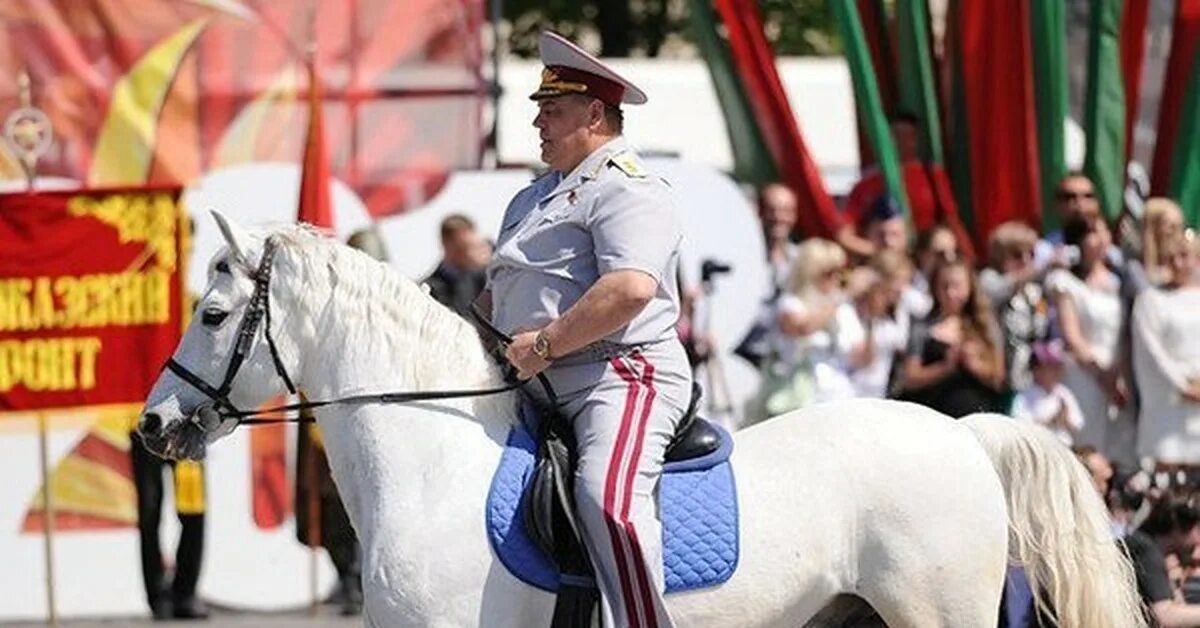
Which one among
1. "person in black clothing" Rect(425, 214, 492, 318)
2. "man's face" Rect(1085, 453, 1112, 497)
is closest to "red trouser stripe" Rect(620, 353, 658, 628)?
"man's face" Rect(1085, 453, 1112, 497)

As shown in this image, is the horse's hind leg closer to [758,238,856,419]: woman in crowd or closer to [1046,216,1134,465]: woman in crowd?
[758,238,856,419]: woman in crowd

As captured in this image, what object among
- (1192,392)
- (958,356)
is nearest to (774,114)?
(958,356)

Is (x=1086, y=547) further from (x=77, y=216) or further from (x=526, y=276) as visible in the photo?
(x=77, y=216)

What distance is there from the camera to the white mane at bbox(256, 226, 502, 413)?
800cm

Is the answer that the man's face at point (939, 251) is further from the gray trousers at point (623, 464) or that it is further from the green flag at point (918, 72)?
the gray trousers at point (623, 464)

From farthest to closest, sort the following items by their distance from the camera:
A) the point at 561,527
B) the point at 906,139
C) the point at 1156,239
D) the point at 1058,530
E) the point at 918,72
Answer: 1. the point at 918,72
2. the point at 906,139
3. the point at 1156,239
4. the point at 1058,530
5. the point at 561,527

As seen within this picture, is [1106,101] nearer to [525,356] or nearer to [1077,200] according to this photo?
[1077,200]

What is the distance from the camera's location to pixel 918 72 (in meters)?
16.9

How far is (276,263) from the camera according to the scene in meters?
7.99

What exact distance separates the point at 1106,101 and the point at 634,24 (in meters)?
13.2

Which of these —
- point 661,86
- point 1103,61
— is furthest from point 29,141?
point 661,86

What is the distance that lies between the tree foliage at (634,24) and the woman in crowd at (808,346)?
14248 mm

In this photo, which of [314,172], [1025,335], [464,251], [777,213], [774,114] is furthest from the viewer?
[774,114]

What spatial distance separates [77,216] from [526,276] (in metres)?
5.17
